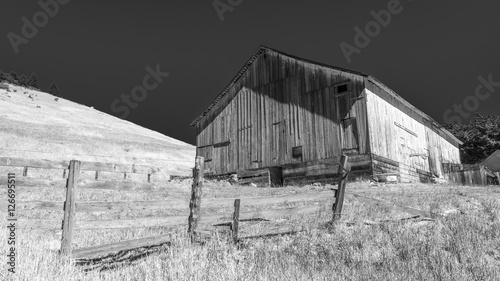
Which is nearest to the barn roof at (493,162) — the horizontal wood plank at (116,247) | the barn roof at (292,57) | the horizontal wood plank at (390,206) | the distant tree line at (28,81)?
the barn roof at (292,57)

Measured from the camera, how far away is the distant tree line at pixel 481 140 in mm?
62344

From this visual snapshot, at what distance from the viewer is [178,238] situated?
7.68 m

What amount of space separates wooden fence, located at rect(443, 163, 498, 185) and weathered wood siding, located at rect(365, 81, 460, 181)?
0.97 meters

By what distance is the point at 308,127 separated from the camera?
82.5 feet

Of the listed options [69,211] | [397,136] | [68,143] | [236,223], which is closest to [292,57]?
[397,136]

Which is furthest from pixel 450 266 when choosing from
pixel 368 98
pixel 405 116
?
pixel 405 116

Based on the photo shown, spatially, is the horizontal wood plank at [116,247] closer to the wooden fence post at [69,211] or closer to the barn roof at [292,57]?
the wooden fence post at [69,211]

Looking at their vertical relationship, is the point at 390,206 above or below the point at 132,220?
above

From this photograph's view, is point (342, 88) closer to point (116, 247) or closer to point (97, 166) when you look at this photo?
point (97, 166)

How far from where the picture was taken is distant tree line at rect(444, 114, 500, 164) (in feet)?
205

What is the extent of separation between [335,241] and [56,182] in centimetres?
600

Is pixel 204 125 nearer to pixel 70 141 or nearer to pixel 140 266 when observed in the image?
pixel 70 141

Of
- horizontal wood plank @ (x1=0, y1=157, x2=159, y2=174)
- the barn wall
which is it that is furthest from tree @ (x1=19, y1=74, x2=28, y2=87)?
horizontal wood plank @ (x1=0, y1=157, x2=159, y2=174)

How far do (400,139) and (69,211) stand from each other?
23.6m
